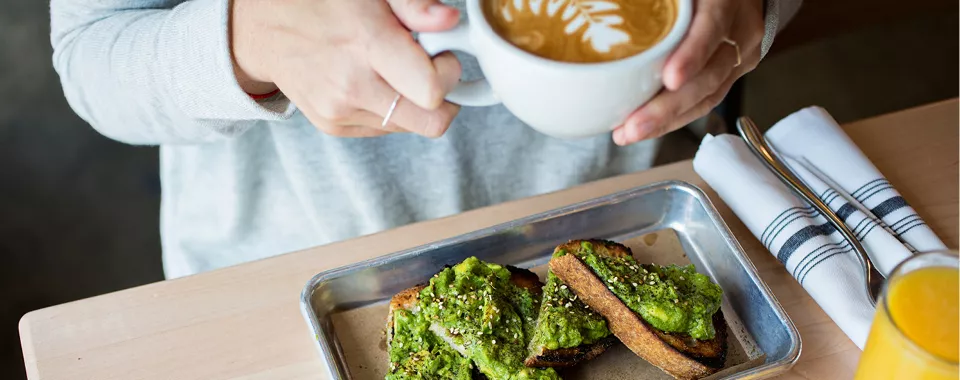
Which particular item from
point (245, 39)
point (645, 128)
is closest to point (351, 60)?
point (245, 39)

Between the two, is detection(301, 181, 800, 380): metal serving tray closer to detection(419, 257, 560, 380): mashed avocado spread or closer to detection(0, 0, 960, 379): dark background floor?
detection(419, 257, 560, 380): mashed avocado spread

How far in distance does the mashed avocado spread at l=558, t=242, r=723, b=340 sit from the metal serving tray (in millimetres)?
58

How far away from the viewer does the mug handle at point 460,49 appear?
0.74 metres

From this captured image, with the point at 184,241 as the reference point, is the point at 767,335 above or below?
above

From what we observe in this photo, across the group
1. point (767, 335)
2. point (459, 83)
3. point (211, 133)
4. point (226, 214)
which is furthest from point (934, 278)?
point (226, 214)

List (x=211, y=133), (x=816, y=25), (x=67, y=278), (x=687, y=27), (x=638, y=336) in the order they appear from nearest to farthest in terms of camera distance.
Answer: (x=687, y=27)
(x=638, y=336)
(x=211, y=133)
(x=816, y=25)
(x=67, y=278)

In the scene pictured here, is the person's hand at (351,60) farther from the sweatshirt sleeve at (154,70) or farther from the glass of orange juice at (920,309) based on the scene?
the glass of orange juice at (920,309)

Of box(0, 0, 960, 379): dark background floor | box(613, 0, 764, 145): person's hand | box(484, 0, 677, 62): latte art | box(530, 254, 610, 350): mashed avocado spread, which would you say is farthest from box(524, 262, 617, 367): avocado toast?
box(0, 0, 960, 379): dark background floor

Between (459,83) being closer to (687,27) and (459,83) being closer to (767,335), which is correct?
(687,27)

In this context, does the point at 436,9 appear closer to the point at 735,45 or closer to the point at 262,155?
the point at 735,45

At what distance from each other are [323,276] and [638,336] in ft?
1.21

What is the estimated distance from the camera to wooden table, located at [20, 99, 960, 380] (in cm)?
99

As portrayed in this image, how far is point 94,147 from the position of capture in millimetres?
2408

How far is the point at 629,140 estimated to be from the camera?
2.60 feet
